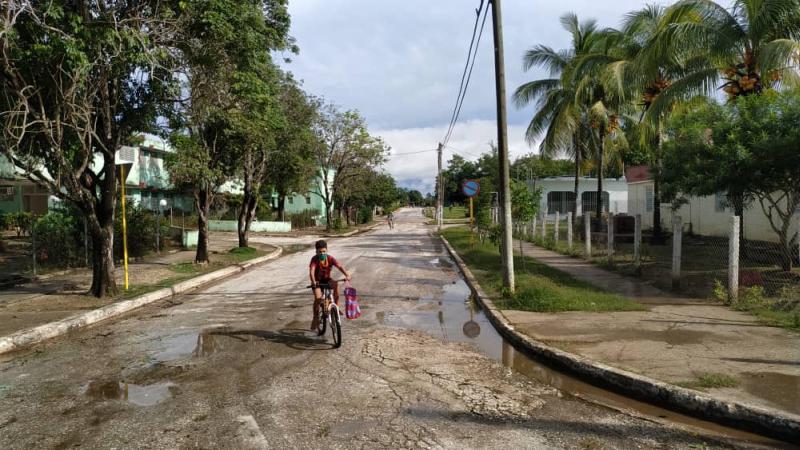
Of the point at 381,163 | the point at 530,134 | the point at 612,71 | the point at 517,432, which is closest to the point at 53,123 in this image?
the point at 517,432

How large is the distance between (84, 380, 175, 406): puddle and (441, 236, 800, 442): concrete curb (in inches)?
171

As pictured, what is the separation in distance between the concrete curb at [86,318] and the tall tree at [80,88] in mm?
922

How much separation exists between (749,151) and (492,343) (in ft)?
21.2

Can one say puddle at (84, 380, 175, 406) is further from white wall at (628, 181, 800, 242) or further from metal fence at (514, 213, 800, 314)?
white wall at (628, 181, 800, 242)

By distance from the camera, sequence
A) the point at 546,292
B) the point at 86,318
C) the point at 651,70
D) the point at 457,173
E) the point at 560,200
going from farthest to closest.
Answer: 1. the point at 457,173
2. the point at 560,200
3. the point at 651,70
4. the point at 546,292
5. the point at 86,318

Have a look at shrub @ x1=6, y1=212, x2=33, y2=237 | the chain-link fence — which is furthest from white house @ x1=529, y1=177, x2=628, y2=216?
shrub @ x1=6, y1=212, x2=33, y2=237

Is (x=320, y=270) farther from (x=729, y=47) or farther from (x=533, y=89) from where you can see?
(x=533, y=89)

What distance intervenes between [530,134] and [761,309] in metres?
19.8

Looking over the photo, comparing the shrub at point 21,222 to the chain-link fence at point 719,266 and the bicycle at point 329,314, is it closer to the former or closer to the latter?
the bicycle at point 329,314

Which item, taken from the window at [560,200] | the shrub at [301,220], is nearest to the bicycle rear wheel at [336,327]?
the shrub at [301,220]

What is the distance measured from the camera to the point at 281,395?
17.8 ft

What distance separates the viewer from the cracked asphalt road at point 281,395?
14.6ft

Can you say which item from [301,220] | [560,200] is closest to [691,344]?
[560,200]

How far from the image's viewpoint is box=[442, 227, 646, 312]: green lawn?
9.27 meters
